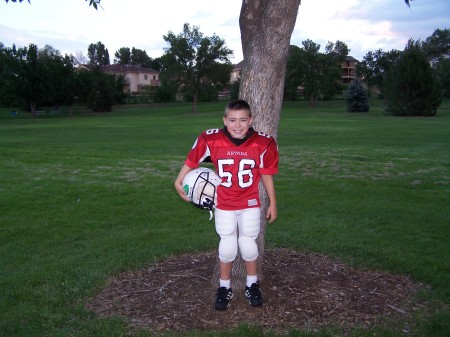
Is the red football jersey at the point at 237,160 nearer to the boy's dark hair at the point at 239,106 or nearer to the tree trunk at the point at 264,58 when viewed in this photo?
the boy's dark hair at the point at 239,106

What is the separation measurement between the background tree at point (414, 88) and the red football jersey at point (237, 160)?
43.9m

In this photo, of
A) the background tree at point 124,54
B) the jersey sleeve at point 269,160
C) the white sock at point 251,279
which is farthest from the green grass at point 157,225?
the background tree at point 124,54

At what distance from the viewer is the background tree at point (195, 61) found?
6956cm

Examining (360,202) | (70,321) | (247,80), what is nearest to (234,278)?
(70,321)

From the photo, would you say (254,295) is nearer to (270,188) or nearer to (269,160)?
(270,188)

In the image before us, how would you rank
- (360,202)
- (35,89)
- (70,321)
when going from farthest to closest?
(35,89)
(360,202)
(70,321)

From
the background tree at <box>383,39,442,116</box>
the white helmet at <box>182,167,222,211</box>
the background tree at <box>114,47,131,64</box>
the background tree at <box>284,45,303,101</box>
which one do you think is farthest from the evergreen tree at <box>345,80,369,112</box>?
the background tree at <box>114,47,131,64</box>

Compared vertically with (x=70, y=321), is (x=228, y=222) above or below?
above

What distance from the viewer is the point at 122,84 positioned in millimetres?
78125

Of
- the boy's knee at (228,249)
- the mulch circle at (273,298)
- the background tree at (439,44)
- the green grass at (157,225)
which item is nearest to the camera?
→ the mulch circle at (273,298)

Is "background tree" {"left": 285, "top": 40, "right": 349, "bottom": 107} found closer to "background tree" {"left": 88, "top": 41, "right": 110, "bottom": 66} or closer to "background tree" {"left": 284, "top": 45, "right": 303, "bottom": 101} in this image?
"background tree" {"left": 284, "top": 45, "right": 303, "bottom": 101}

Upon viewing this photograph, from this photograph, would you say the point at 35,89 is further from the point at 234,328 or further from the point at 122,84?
the point at 234,328

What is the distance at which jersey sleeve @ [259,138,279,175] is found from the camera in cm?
435

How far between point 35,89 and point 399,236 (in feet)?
205
